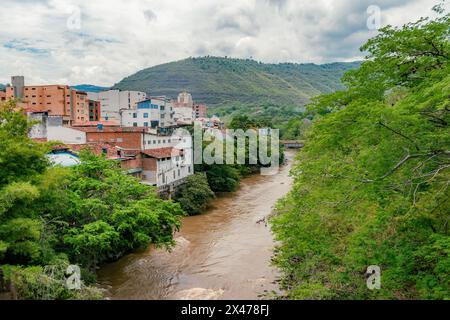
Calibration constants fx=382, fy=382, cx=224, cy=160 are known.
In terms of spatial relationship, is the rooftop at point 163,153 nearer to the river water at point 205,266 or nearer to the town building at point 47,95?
the river water at point 205,266

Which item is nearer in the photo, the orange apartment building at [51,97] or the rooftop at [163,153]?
the rooftop at [163,153]

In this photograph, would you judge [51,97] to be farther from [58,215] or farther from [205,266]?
[205,266]

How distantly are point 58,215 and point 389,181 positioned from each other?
11712 millimetres

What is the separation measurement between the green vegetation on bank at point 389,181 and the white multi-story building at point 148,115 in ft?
120

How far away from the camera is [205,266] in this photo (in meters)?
16.8

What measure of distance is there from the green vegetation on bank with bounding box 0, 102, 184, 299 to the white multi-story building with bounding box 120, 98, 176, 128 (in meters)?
29.3

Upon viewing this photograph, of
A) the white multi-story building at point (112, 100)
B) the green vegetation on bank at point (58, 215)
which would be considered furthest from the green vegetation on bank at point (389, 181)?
the white multi-story building at point (112, 100)

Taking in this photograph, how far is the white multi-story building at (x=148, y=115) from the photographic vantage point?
46.6 meters

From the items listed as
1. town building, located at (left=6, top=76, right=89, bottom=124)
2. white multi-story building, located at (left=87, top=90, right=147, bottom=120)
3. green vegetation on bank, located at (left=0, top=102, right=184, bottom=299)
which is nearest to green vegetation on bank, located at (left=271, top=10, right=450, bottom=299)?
green vegetation on bank, located at (left=0, top=102, right=184, bottom=299)

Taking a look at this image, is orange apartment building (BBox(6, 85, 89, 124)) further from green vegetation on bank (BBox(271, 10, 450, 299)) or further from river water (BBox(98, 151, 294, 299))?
green vegetation on bank (BBox(271, 10, 450, 299))
